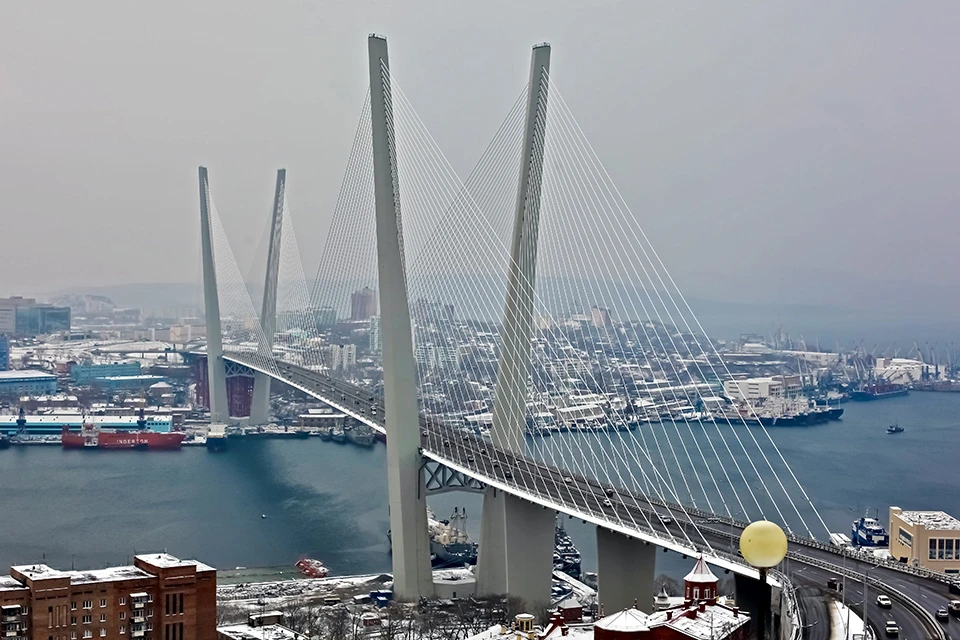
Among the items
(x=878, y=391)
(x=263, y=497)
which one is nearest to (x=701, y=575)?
(x=263, y=497)

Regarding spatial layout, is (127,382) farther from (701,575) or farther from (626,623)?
(626,623)

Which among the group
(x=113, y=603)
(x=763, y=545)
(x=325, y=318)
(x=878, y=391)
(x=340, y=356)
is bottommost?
(x=878, y=391)

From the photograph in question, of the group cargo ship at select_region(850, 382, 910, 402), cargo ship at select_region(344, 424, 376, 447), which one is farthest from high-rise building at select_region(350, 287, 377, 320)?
cargo ship at select_region(850, 382, 910, 402)

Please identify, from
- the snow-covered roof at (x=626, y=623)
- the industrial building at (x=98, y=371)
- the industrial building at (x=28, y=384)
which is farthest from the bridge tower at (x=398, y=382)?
the industrial building at (x=98, y=371)

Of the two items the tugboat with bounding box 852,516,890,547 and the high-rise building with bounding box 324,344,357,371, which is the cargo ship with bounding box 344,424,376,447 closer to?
the high-rise building with bounding box 324,344,357,371

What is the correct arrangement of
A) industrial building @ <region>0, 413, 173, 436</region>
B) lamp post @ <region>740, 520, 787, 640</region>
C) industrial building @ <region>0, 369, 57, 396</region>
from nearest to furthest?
lamp post @ <region>740, 520, 787, 640</region>, industrial building @ <region>0, 413, 173, 436</region>, industrial building @ <region>0, 369, 57, 396</region>

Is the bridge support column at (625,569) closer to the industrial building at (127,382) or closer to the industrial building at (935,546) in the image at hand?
the industrial building at (935,546)
